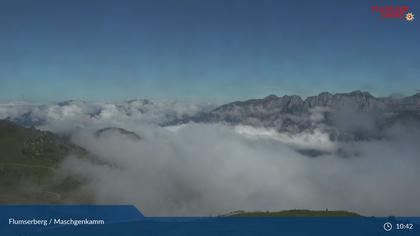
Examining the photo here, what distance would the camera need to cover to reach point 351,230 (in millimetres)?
48844

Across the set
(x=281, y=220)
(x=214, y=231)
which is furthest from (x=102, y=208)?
(x=281, y=220)

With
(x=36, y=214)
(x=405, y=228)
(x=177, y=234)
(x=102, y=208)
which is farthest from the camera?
(x=102, y=208)

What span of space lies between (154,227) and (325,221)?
19.5 m

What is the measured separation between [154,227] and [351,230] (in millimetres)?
22343

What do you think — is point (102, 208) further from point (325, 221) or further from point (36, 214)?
point (325, 221)

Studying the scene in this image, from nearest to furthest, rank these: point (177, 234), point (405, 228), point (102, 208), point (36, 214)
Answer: point (177, 234) → point (405, 228) → point (36, 214) → point (102, 208)

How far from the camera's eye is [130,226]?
5134 centimetres

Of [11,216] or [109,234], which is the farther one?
[11,216]

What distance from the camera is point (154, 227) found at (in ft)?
166

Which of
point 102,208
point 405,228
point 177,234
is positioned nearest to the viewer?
point 177,234

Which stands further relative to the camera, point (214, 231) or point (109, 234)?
point (214, 231)

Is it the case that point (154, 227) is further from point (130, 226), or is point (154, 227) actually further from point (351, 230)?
point (351, 230)

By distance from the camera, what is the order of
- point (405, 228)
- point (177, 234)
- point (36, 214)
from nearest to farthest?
1. point (177, 234)
2. point (405, 228)
3. point (36, 214)

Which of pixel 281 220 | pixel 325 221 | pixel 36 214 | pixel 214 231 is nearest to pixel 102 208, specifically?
pixel 36 214
